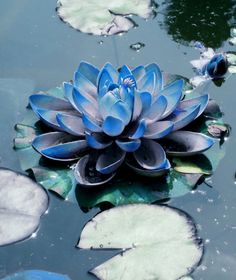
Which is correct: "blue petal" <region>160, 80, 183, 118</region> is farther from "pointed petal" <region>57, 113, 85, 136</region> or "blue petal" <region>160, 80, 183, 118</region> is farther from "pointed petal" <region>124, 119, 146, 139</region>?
"pointed petal" <region>57, 113, 85, 136</region>

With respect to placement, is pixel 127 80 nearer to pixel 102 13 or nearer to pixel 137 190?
pixel 137 190

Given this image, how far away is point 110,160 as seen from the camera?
2.02 m

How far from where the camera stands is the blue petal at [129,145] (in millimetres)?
1970

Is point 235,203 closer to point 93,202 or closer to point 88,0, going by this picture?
point 93,202

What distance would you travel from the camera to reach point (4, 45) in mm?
2801

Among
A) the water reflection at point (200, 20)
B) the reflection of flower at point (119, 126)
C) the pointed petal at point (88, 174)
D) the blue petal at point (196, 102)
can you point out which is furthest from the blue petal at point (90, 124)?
the water reflection at point (200, 20)

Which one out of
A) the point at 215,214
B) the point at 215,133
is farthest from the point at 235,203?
the point at 215,133

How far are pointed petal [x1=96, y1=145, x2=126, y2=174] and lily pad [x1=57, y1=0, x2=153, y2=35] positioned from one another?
0.90 m

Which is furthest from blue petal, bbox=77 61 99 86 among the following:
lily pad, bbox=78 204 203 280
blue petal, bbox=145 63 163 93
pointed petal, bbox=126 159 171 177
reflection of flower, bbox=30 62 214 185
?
lily pad, bbox=78 204 203 280

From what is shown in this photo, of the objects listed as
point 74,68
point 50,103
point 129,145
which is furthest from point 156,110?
point 74,68

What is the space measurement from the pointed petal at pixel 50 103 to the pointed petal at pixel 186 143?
42 cm

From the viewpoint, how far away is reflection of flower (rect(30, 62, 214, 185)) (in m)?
1.99

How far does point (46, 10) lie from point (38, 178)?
1.29 m

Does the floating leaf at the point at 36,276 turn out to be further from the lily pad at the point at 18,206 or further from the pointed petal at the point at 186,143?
the pointed petal at the point at 186,143
